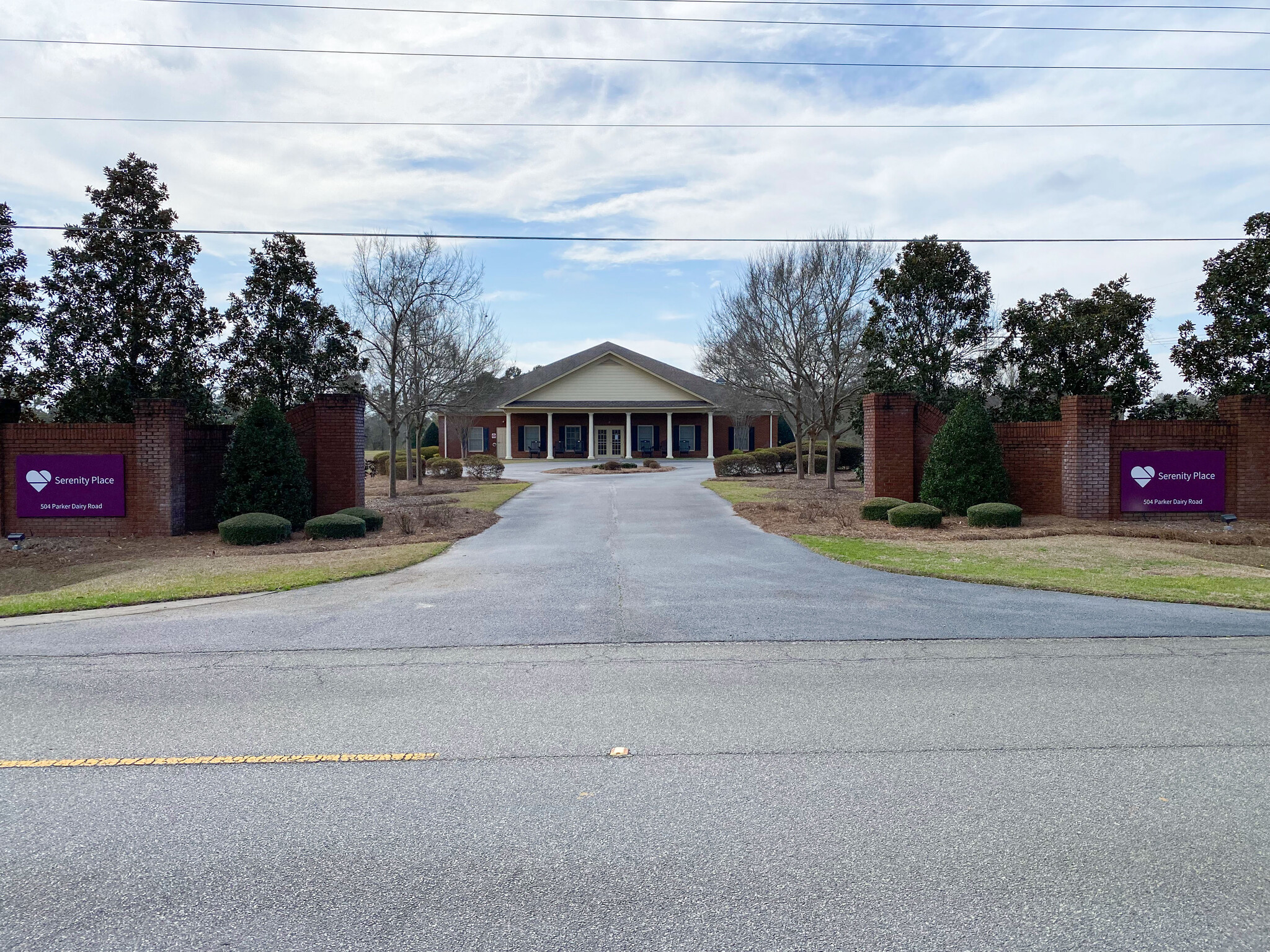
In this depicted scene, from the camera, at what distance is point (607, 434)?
5188cm

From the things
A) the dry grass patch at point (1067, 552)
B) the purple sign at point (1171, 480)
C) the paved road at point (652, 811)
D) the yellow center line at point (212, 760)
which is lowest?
the paved road at point (652, 811)

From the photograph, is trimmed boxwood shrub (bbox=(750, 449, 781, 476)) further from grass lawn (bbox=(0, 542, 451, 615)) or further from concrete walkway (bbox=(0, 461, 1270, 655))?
grass lawn (bbox=(0, 542, 451, 615))

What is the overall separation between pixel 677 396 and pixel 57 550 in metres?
39.1

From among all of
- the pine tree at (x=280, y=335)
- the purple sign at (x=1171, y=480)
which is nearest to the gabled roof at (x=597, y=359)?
the pine tree at (x=280, y=335)

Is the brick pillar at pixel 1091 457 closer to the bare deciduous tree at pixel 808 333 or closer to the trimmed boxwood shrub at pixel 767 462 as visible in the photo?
the bare deciduous tree at pixel 808 333

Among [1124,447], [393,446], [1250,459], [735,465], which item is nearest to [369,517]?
[393,446]

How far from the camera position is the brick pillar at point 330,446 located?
19016 mm

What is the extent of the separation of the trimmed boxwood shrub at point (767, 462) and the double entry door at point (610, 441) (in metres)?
14.6

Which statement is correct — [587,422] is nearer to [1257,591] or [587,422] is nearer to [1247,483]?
[1247,483]

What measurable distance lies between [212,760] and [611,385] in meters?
47.5

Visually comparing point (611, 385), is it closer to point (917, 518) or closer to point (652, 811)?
point (917, 518)

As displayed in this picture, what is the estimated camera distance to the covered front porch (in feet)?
168

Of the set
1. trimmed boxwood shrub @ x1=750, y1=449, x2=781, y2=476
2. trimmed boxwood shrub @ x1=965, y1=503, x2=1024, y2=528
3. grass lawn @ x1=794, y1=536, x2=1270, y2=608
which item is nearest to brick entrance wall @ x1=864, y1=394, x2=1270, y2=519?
trimmed boxwood shrub @ x1=965, y1=503, x2=1024, y2=528

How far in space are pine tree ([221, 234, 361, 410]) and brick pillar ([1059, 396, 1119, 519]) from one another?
17432mm
